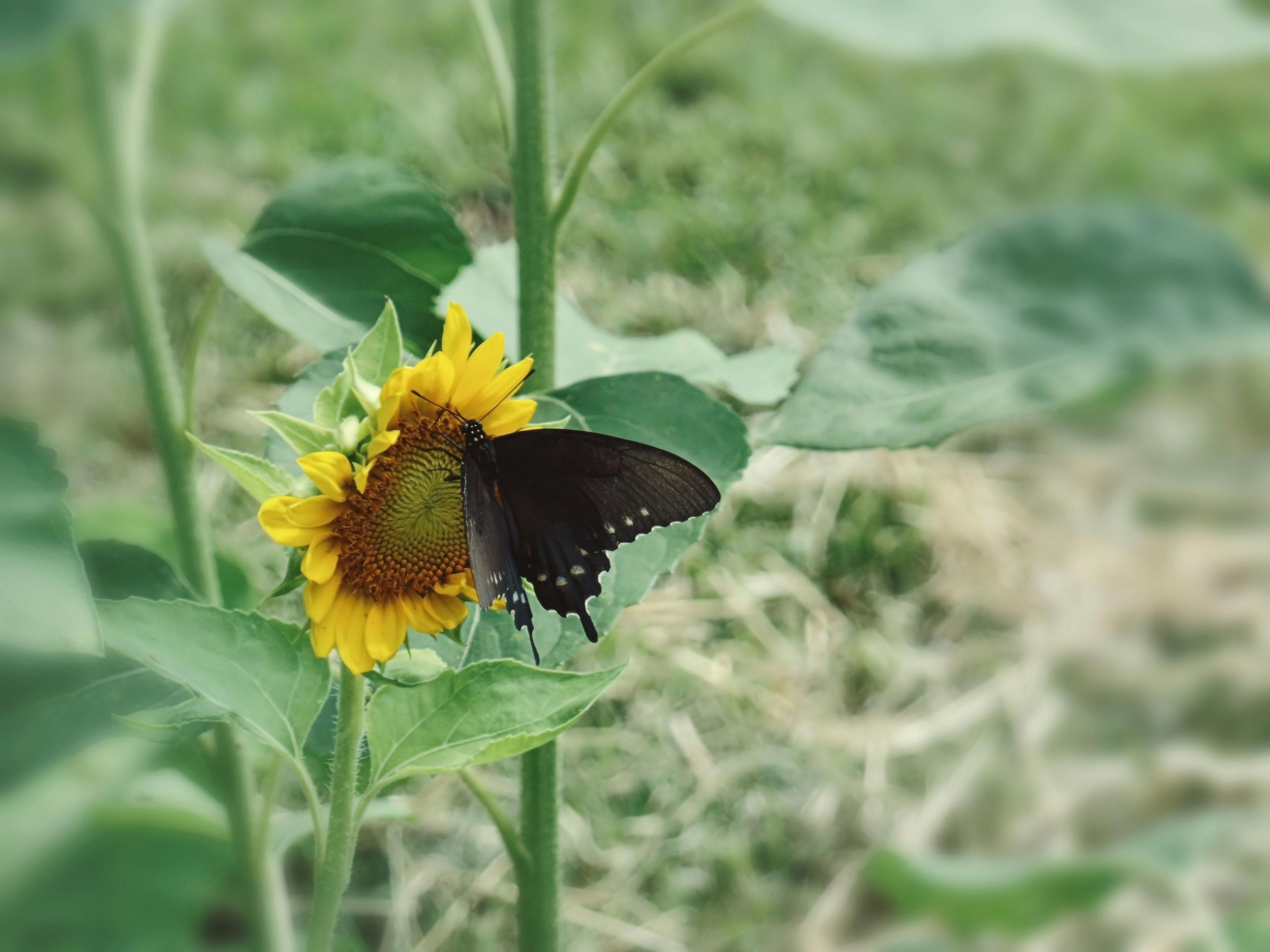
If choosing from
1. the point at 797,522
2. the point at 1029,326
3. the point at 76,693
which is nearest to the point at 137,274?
the point at 76,693

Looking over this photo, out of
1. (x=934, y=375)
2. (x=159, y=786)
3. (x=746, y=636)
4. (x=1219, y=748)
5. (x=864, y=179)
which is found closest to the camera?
(x=934, y=375)

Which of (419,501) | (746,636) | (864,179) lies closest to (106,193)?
(419,501)

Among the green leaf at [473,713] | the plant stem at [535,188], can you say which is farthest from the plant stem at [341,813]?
the plant stem at [535,188]

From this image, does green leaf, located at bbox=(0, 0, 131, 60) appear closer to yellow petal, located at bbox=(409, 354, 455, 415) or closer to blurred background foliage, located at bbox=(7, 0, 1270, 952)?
yellow petal, located at bbox=(409, 354, 455, 415)

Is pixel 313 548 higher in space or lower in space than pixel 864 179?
lower

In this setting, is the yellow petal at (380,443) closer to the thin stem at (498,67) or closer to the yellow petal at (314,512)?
the yellow petal at (314,512)

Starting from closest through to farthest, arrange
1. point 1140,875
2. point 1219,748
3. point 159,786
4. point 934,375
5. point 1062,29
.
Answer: point 1062,29 → point 934,375 → point 159,786 → point 1140,875 → point 1219,748

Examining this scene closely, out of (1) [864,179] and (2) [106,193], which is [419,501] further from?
(1) [864,179]

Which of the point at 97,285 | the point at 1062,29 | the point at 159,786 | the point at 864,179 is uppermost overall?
the point at 864,179

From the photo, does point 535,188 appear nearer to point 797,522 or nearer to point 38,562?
point 38,562

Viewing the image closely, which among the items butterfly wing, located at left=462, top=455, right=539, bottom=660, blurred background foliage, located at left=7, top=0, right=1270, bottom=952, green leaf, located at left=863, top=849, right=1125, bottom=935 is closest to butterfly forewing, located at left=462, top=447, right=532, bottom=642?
butterfly wing, located at left=462, top=455, right=539, bottom=660
